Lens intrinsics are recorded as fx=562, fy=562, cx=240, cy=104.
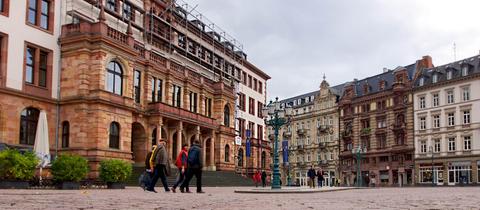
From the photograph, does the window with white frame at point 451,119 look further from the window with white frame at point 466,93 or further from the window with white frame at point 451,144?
the window with white frame at point 466,93

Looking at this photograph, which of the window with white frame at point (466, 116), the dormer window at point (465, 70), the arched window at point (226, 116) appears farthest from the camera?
the dormer window at point (465, 70)

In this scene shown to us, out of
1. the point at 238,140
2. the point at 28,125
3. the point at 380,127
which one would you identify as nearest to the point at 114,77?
the point at 28,125

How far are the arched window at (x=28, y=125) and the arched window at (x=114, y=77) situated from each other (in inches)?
180

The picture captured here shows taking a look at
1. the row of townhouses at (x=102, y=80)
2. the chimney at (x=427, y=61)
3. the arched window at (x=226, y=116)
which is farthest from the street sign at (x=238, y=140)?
the chimney at (x=427, y=61)

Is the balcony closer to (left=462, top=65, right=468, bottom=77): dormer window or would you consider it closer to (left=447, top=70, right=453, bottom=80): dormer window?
(left=462, top=65, right=468, bottom=77): dormer window

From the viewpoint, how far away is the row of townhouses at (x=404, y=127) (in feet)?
223

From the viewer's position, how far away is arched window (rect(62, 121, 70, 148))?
33.1m

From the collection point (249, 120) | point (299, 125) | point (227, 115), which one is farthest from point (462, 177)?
point (299, 125)

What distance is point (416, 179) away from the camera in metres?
72.1

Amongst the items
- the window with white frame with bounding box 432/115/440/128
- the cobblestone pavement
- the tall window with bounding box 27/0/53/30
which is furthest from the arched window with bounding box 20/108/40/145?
the window with white frame with bounding box 432/115/440/128

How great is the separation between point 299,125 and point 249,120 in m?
37.9

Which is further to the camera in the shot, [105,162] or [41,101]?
[41,101]

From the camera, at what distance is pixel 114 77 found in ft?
114

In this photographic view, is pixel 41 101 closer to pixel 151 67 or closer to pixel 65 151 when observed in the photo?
pixel 65 151
